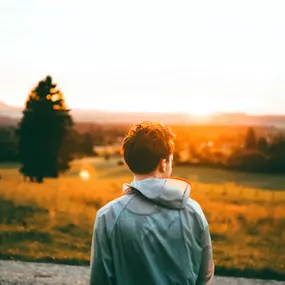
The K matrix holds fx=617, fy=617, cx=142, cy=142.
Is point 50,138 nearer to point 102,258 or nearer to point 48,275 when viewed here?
point 48,275

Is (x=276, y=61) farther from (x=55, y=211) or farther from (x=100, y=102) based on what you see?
(x=55, y=211)

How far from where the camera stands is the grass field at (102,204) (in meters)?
5.61

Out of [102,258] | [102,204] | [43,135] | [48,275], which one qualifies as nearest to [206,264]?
[102,258]

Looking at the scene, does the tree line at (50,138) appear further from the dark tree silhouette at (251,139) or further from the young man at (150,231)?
the young man at (150,231)

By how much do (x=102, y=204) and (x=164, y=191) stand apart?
4.08 meters

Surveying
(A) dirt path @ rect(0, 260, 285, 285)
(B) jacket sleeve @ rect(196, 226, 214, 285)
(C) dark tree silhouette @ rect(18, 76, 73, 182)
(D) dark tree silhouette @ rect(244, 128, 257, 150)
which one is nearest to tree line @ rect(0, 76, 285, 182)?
(C) dark tree silhouette @ rect(18, 76, 73, 182)

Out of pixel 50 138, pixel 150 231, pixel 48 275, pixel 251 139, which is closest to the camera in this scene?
pixel 150 231

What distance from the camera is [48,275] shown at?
16.9 ft

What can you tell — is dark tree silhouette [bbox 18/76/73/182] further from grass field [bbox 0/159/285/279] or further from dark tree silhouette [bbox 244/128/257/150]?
dark tree silhouette [bbox 244/128/257/150]

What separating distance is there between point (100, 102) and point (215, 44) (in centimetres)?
130

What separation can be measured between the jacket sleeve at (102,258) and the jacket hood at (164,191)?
16 centimetres

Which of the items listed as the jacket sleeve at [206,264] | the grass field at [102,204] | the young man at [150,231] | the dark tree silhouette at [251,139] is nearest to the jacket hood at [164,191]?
the young man at [150,231]

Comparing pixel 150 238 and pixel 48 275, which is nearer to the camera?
pixel 150 238

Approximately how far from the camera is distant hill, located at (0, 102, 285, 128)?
236 inches
